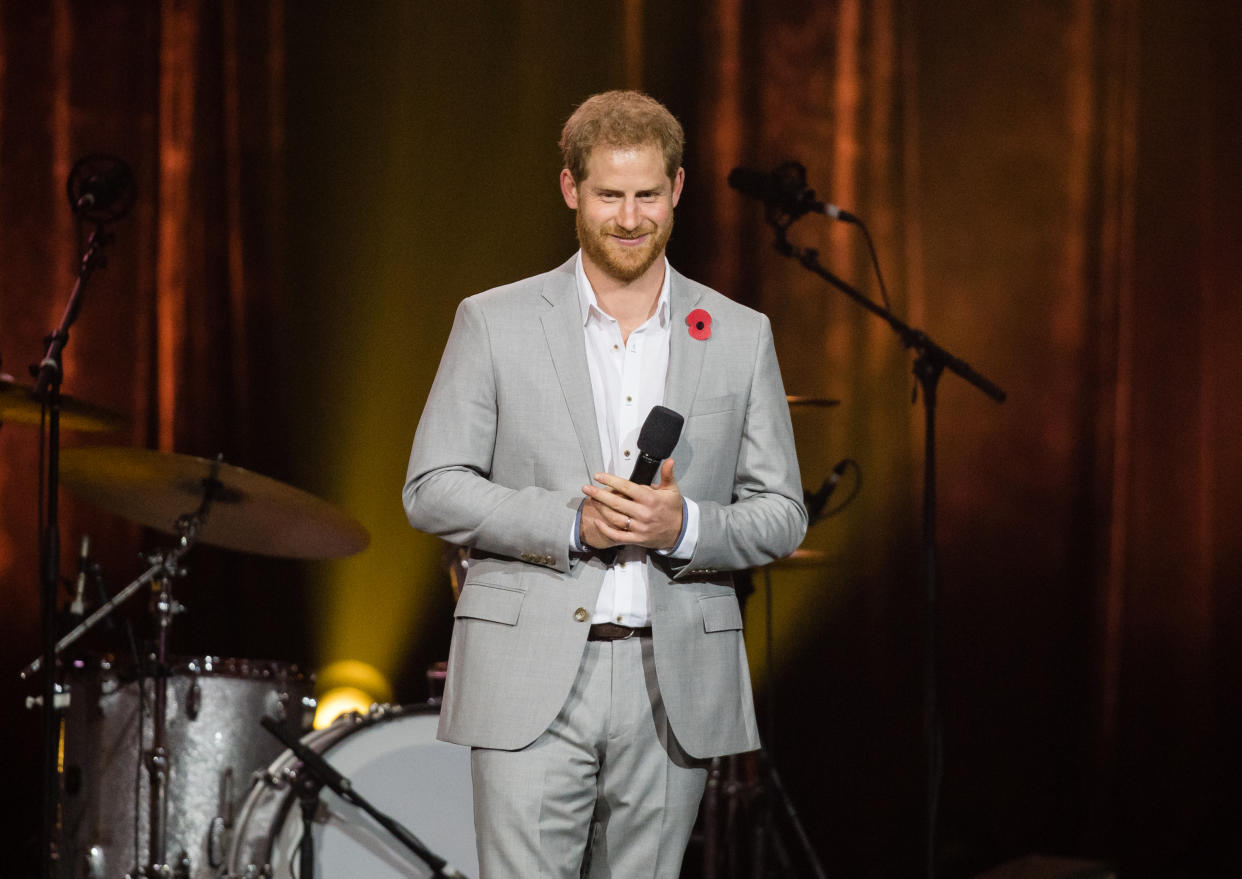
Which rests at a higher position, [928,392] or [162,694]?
[928,392]

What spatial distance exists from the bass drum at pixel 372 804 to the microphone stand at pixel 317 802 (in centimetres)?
A: 5

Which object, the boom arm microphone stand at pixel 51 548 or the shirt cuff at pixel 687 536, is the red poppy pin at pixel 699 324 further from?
the boom arm microphone stand at pixel 51 548

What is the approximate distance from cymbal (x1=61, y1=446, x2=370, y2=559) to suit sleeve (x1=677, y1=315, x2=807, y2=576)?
5.35 ft

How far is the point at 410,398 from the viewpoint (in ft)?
15.7

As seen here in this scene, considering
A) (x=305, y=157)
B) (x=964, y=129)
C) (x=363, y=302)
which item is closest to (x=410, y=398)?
(x=363, y=302)

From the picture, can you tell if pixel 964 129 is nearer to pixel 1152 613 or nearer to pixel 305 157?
pixel 1152 613

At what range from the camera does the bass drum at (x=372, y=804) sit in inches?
136

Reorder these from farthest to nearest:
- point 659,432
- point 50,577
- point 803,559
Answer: point 803,559
point 50,577
point 659,432

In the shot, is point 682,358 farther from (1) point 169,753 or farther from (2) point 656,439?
(1) point 169,753

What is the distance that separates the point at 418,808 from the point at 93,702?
1.04 meters

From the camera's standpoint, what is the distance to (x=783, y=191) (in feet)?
12.4

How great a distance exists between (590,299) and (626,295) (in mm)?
63

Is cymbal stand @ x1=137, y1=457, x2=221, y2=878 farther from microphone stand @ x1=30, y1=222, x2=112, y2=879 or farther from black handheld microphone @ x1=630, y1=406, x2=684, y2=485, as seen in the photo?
black handheld microphone @ x1=630, y1=406, x2=684, y2=485

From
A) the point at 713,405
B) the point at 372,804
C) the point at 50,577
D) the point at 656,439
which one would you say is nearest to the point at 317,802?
the point at 372,804
